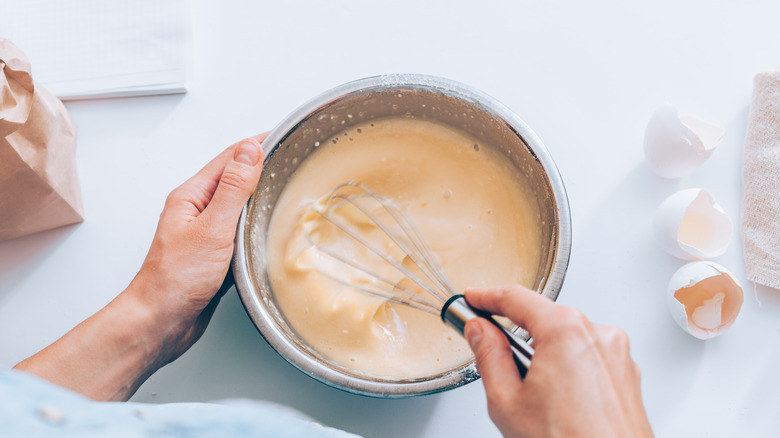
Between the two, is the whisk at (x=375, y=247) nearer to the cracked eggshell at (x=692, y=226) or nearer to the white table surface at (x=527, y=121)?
the white table surface at (x=527, y=121)

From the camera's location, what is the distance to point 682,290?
0.73m

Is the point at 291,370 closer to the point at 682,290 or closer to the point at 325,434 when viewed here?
the point at 325,434

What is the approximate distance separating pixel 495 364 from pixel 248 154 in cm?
35

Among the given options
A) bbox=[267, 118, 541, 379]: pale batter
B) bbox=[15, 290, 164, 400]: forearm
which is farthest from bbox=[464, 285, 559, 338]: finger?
bbox=[15, 290, 164, 400]: forearm

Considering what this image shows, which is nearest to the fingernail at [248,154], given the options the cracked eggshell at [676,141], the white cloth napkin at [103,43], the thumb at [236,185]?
the thumb at [236,185]

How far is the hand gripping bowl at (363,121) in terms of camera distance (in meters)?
0.60

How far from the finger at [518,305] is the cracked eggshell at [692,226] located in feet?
0.98

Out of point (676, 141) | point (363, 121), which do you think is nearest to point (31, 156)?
point (363, 121)

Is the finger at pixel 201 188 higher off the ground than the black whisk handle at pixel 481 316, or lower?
higher

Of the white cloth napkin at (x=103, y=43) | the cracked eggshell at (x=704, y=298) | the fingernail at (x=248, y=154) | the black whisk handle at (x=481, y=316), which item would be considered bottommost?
the cracked eggshell at (x=704, y=298)

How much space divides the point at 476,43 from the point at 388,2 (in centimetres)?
14

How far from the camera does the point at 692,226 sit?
2.43ft

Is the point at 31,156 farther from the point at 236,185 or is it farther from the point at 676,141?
the point at 676,141

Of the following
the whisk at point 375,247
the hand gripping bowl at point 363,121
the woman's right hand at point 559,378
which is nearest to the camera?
the woman's right hand at point 559,378
